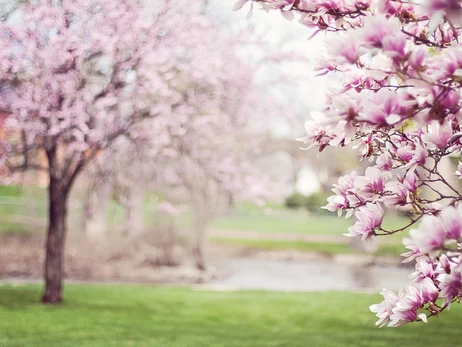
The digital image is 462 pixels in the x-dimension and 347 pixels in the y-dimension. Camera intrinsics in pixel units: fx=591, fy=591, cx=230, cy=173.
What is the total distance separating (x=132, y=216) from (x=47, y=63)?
3469 mm

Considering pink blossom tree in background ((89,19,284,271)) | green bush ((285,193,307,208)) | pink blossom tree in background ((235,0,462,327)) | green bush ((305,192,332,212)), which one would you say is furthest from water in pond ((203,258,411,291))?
green bush ((285,193,307,208))

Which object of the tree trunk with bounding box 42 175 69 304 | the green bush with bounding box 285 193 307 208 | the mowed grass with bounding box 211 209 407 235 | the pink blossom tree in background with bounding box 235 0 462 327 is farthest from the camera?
the green bush with bounding box 285 193 307 208

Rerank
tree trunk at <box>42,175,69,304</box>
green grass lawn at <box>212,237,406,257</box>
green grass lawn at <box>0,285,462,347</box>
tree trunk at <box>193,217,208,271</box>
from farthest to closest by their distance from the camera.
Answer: green grass lawn at <box>212,237,406,257</box>
tree trunk at <box>193,217,208,271</box>
tree trunk at <box>42,175,69,304</box>
green grass lawn at <box>0,285,462,347</box>

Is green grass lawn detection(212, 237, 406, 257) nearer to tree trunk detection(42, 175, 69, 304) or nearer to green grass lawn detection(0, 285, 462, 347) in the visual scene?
green grass lawn detection(0, 285, 462, 347)

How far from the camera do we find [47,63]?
22.7 feet

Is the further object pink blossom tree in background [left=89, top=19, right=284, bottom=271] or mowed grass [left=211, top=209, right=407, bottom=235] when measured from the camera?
mowed grass [left=211, top=209, right=407, bottom=235]

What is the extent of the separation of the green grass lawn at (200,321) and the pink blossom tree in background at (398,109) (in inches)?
147

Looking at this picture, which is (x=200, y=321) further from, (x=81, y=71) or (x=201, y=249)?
(x=201, y=249)

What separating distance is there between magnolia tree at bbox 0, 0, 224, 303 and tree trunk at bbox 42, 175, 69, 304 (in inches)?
0.5

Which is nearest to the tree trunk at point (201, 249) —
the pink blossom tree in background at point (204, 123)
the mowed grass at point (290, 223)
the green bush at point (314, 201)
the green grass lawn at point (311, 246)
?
the pink blossom tree in background at point (204, 123)

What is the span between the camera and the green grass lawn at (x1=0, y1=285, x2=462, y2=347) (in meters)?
6.02

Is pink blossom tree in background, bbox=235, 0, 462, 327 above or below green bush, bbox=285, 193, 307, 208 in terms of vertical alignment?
above

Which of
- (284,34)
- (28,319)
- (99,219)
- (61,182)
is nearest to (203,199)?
(99,219)

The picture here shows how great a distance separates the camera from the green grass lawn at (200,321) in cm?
602
